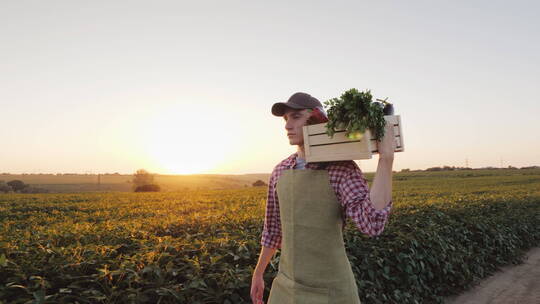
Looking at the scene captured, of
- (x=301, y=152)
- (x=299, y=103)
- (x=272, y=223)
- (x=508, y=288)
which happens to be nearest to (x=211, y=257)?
(x=272, y=223)

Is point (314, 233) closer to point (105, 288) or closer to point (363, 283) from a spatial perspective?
point (105, 288)

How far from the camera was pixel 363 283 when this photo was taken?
15.1 feet

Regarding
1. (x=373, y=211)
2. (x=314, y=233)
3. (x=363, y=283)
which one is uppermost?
(x=373, y=211)

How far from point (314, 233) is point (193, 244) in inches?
84.4

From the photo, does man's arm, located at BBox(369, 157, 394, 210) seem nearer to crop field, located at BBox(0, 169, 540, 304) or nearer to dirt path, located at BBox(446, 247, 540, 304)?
crop field, located at BBox(0, 169, 540, 304)

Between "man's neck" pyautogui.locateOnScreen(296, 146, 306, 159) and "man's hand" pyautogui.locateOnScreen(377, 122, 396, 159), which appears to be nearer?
"man's hand" pyautogui.locateOnScreen(377, 122, 396, 159)

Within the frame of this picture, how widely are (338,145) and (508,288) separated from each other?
21.6 ft

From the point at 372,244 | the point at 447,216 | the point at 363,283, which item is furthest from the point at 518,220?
the point at 363,283

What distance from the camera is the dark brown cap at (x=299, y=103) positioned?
2.21 meters

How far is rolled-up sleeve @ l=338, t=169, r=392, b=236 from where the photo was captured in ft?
5.60

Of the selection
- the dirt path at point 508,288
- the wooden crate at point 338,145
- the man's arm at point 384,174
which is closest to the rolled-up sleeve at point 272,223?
the wooden crate at point 338,145

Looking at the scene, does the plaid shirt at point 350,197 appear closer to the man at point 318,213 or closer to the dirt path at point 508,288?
the man at point 318,213

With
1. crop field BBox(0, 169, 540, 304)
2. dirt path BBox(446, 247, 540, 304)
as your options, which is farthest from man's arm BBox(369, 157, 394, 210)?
dirt path BBox(446, 247, 540, 304)

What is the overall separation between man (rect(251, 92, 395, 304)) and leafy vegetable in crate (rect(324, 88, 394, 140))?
81mm
